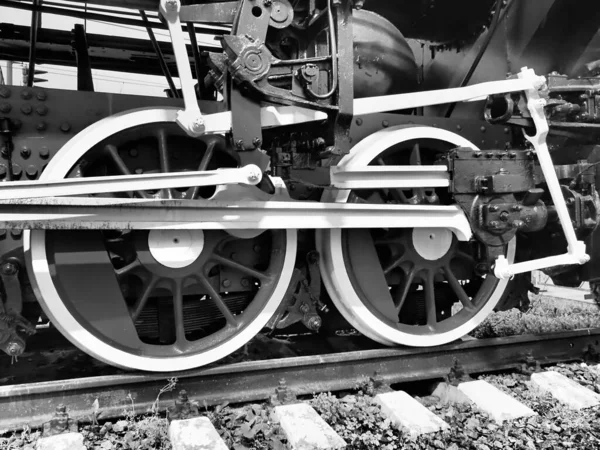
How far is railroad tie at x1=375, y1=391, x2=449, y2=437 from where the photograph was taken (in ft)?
6.53

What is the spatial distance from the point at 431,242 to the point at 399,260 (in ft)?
0.67

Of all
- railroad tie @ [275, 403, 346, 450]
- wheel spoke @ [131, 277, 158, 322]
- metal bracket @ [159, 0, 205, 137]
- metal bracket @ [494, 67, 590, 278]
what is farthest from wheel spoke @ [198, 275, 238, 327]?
metal bracket @ [494, 67, 590, 278]

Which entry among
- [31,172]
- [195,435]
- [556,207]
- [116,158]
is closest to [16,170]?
[31,172]

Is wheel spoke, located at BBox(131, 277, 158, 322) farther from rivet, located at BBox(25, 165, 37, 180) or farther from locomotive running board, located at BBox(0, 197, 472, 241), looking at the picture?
rivet, located at BBox(25, 165, 37, 180)

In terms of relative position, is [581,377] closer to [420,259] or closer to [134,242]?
[420,259]

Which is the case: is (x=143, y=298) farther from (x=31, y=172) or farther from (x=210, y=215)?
(x=31, y=172)

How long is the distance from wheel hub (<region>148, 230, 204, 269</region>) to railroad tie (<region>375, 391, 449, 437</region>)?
1104mm

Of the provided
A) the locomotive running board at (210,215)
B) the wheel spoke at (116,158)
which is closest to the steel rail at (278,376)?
the locomotive running board at (210,215)

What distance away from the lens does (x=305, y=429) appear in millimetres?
1909

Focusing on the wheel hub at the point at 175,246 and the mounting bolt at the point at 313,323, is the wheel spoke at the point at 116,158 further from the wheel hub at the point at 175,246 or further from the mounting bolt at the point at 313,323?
the mounting bolt at the point at 313,323

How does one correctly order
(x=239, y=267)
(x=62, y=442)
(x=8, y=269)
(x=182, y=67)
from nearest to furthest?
(x=62, y=442), (x=182, y=67), (x=8, y=269), (x=239, y=267)

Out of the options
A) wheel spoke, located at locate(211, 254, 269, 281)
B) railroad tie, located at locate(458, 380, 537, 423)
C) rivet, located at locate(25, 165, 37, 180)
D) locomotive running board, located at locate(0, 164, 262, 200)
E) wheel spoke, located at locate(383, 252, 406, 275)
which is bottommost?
railroad tie, located at locate(458, 380, 537, 423)

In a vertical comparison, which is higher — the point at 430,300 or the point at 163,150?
the point at 163,150

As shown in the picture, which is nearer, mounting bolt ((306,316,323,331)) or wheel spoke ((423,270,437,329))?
mounting bolt ((306,316,323,331))
